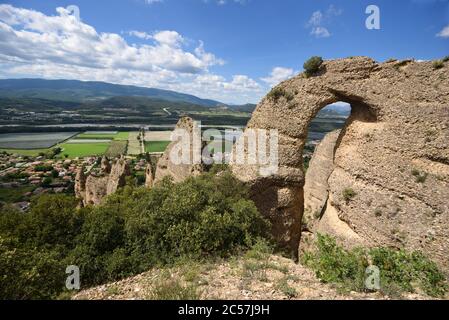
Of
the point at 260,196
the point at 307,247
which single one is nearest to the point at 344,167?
the point at 260,196

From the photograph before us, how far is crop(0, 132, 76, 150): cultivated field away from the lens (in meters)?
111

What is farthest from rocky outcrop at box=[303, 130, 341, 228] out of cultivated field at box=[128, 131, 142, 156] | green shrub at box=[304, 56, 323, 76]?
cultivated field at box=[128, 131, 142, 156]

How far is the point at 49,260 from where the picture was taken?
36.1ft

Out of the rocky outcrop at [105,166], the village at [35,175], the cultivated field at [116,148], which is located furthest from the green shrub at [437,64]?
the cultivated field at [116,148]

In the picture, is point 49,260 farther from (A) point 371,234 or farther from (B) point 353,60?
(B) point 353,60

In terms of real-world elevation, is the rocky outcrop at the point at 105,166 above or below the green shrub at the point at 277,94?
below

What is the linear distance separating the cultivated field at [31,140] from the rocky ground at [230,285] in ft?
393

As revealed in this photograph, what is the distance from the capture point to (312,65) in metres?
17.0

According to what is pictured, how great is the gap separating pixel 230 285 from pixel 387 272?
5781 mm

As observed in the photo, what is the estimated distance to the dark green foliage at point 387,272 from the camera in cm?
981

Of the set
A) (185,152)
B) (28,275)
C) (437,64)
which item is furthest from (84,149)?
(437,64)

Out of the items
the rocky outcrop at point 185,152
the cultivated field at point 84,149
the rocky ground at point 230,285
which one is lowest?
the cultivated field at point 84,149

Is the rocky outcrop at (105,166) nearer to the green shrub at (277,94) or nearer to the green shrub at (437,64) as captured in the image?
the green shrub at (277,94)

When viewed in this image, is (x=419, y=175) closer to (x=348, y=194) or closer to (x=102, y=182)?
(x=348, y=194)
